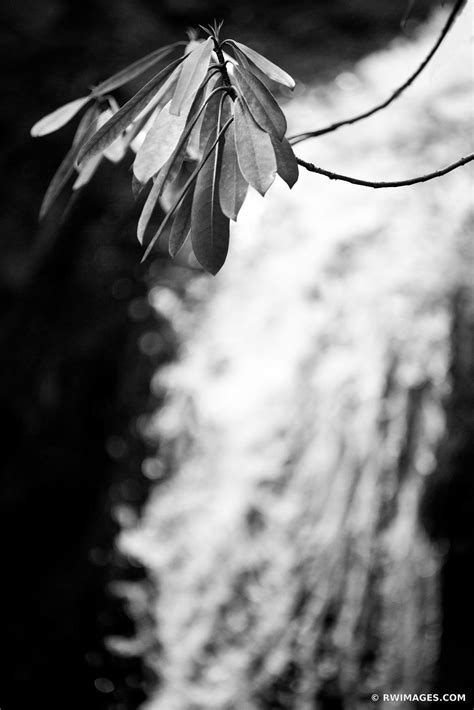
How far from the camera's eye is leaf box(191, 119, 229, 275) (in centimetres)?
77

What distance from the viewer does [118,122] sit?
2.57 ft

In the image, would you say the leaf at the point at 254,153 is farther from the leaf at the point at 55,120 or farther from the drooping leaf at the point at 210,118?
the leaf at the point at 55,120

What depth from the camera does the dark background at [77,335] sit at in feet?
7.47

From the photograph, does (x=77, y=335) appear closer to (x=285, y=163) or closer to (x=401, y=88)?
(x=401, y=88)

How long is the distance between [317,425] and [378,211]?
1025mm

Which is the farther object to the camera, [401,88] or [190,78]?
[401,88]

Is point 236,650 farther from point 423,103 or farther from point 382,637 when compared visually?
point 423,103

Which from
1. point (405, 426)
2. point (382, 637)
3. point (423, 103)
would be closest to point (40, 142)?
point (423, 103)

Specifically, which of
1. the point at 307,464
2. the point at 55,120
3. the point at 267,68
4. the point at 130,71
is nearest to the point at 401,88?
the point at 267,68

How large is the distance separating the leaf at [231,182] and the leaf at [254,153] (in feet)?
0.15

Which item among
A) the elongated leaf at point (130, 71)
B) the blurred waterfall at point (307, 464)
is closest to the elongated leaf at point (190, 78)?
the elongated leaf at point (130, 71)

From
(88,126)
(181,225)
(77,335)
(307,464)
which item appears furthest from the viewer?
(77,335)

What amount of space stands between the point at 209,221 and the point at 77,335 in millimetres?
2017

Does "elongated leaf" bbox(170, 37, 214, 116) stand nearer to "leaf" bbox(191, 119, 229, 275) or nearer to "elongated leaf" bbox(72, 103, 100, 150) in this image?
"leaf" bbox(191, 119, 229, 275)
